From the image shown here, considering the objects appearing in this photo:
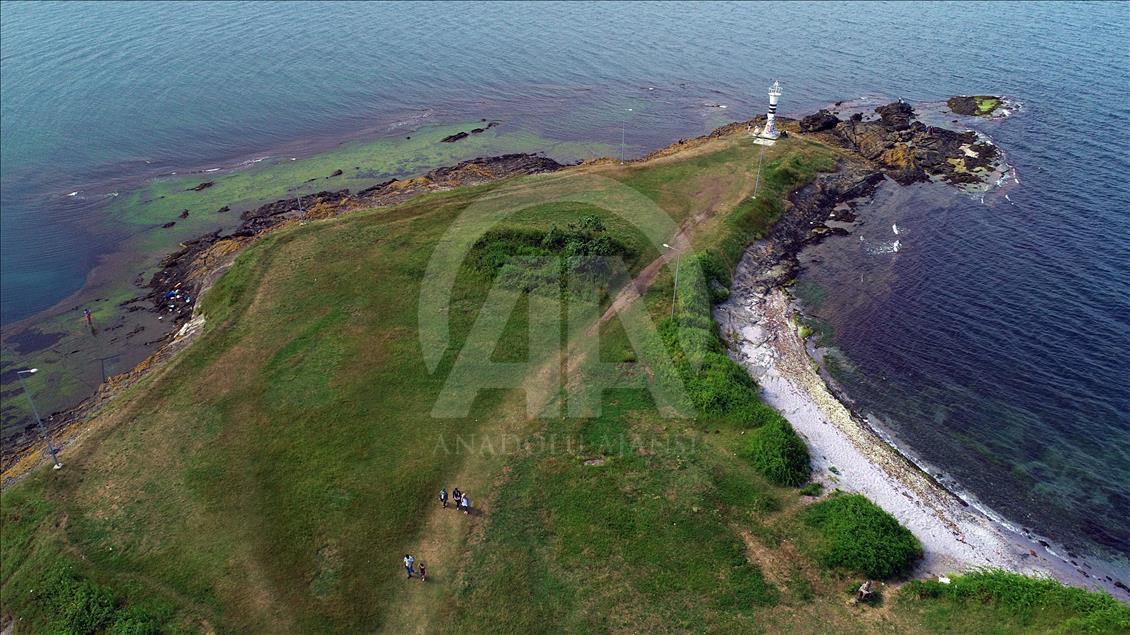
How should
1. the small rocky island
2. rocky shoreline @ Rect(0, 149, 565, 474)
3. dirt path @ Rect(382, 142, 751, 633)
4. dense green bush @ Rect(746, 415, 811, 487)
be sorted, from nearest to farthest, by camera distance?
dirt path @ Rect(382, 142, 751, 633)
dense green bush @ Rect(746, 415, 811, 487)
rocky shoreline @ Rect(0, 149, 565, 474)
the small rocky island

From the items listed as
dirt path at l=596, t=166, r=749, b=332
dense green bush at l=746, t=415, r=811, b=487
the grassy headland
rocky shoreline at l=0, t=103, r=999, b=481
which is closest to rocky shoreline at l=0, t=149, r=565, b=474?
rocky shoreline at l=0, t=103, r=999, b=481

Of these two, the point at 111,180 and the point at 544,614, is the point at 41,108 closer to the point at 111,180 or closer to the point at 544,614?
the point at 111,180

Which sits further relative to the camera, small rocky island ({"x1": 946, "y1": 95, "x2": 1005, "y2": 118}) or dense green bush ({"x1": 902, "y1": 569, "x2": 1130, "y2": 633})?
small rocky island ({"x1": 946, "y1": 95, "x2": 1005, "y2": 118})

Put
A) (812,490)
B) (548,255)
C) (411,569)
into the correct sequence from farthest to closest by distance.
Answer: (548,255)
(812,490)
(411,569)

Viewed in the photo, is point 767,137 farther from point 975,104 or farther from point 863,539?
point 863,539

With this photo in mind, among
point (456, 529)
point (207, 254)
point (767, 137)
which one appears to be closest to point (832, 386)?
point (456, 529)

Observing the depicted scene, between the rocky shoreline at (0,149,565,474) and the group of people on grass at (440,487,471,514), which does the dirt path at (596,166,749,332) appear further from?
the rocky shoreline at (0,149,565,474)
